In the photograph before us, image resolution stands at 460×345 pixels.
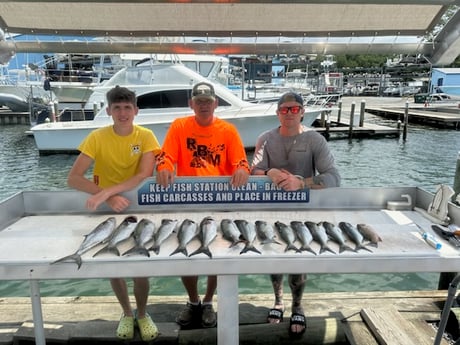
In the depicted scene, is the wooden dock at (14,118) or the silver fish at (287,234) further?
the wooden dock at (14,118)

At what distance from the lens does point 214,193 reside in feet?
9.76

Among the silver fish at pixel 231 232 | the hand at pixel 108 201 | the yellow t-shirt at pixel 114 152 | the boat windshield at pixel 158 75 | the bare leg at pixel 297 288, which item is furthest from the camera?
the boat windshield at pixel 158 75

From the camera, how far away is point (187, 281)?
10.0 ft

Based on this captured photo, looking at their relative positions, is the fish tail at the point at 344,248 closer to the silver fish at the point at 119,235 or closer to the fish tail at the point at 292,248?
the fish tail at the point at 292,248

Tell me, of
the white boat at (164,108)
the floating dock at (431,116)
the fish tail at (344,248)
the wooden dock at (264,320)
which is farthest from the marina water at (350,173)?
the fish tail at (344,248)

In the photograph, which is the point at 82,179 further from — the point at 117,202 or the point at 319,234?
the point at 319,234

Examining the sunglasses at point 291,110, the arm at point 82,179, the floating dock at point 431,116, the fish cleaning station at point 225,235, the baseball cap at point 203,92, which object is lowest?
the floating dock at point 431,116

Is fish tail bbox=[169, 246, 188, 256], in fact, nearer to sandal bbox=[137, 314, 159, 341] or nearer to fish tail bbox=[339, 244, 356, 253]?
fish tail bbox=[339, 244, 356, 253]

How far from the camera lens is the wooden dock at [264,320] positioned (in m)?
2.94

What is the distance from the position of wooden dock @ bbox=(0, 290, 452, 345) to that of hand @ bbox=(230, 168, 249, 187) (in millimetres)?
1153

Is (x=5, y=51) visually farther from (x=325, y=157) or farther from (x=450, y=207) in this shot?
(x=450, y=207)

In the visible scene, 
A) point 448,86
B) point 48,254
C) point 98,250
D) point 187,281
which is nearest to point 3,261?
point 48,254

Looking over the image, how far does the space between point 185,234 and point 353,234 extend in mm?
1032

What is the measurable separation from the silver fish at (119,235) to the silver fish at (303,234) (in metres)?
1.05
